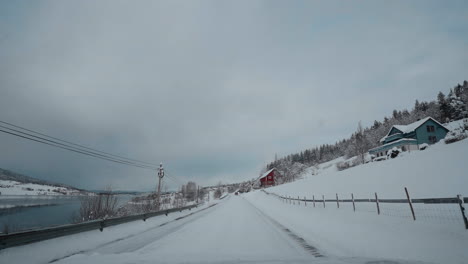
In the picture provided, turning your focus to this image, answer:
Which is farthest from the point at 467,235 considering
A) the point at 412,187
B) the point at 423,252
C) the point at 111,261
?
the point at 412,187

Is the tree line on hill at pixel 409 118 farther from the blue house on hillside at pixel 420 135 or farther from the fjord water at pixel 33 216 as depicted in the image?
the fjord water at pixel 33 216

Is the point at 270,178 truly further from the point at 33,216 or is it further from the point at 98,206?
the point at 98,206

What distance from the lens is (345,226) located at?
391 inches

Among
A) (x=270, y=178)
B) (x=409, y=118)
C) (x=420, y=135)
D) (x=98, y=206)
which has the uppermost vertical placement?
(x=409, y=118)

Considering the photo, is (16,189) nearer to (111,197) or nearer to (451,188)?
(111,197)

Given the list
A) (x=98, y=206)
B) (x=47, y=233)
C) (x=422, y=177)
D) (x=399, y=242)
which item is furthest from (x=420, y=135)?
(x=98, y=206)

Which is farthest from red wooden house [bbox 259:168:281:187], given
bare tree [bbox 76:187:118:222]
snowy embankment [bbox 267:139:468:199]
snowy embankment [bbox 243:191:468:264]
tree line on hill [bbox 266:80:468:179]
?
snowy embankment [bbox 243:191:468:264]

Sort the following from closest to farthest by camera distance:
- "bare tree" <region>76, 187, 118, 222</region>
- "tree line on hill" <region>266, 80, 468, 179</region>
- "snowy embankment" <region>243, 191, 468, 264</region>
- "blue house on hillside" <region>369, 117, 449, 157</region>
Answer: "snowy embankment" <region>243, 191, 468, 264</region> → "bare tree" <region>76, 187, 118, 222</region> → "blue house on hillside" <region>369, 117, 449, 157</region> → "tree line on hill" <region>266, 80, 468, 179</region>

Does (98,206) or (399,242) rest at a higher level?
(399,242)

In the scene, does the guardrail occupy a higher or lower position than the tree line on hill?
lower

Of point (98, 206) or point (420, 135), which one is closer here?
point (98, 206)

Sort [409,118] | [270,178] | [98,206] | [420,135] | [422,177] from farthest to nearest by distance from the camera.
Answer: [270,178] → [409,118] → [420,135] → [98,206] → [422,177]

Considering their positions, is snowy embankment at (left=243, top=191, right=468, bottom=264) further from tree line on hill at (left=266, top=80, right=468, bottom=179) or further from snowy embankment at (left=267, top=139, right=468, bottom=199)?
tree line on hill at (left=266, top=80, right=468, bottom=179)

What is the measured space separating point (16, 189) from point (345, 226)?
739 feet
